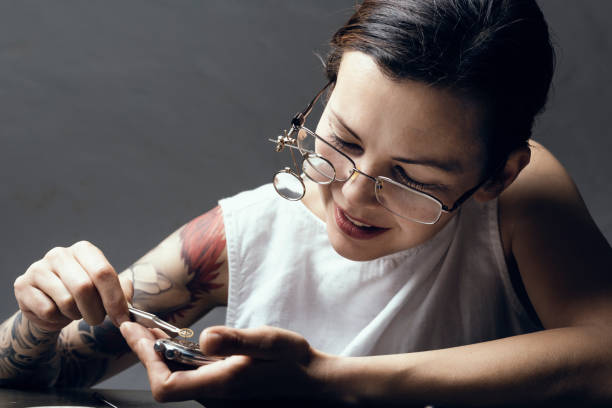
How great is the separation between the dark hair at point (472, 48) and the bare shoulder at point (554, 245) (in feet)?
0.93

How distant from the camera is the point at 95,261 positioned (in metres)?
1.05

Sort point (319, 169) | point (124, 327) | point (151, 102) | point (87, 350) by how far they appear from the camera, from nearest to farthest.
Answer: point (124, 327) → point (319, 169) → point (87, 350) → point (151, 102)

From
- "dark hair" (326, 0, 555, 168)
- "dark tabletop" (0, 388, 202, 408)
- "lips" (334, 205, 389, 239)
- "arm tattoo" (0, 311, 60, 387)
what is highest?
"dark hair" (326, 0, 555, 168)

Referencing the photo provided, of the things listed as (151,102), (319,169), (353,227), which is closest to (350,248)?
(353,227)

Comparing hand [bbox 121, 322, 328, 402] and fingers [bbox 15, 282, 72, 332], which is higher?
fingers [bbox 15, 282, 72, 332]

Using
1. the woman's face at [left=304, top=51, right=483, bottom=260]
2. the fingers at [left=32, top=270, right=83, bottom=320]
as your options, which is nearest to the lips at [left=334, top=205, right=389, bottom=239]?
the woman's face at [left=304, top=51, right=483, bottom=260]

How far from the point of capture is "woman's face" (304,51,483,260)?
3.31 ft

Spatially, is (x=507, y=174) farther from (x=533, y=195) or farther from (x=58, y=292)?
(x=58, y=292)

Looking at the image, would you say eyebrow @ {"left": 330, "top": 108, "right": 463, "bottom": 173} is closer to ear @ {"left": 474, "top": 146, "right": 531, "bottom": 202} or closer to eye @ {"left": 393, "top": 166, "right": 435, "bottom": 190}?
eye @ {"left": 393, "top": 166, "right": 435, "bottom": 190}

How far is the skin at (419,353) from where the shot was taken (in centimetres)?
92

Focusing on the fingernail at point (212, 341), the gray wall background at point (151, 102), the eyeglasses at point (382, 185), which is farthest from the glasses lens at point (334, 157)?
the gray wall background at point (151, 102)

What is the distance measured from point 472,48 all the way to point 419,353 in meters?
0.49

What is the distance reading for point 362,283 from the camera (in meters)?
1.42

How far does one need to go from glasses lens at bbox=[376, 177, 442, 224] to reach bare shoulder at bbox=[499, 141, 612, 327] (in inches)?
12.0
